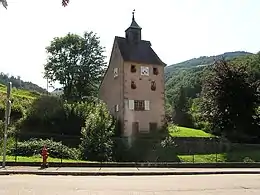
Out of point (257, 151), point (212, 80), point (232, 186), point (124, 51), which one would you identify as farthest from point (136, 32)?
point (232, 186)

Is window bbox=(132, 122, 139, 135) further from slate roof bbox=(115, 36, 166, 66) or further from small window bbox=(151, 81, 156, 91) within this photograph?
slate roof bbox=(115, 36, 166, 66)

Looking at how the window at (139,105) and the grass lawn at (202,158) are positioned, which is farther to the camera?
the window at (139,105)

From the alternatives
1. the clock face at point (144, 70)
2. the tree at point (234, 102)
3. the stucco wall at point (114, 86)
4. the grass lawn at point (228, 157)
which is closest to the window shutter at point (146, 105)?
the stucco wall at point (114, 86)

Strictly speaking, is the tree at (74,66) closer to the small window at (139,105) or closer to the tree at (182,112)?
the tree at (182,112)

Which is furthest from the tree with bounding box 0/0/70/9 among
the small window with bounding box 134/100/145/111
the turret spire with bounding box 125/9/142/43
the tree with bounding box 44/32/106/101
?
the tree with bounding box 44/32/106/101

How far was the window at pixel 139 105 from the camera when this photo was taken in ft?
157

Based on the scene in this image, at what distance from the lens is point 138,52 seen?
51000 millimetres

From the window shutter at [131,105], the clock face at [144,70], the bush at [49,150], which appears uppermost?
the clock face at [144,70]

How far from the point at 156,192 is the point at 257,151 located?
29.8m

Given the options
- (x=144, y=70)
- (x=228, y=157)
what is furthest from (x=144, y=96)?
(x=228, y=157)

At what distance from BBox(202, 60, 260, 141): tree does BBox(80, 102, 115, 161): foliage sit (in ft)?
55.1

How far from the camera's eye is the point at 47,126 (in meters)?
42.6

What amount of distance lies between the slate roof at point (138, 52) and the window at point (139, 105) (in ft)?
16.6

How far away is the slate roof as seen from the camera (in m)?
49.3
